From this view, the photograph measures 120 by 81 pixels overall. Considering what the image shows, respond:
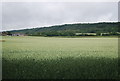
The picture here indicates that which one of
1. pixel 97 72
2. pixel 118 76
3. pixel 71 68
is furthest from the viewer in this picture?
pixel 71 68

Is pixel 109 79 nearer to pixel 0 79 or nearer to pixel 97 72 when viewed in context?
pixel 97 72

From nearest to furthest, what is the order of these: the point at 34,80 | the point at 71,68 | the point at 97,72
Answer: the point at 34,80 < the point at 97,72 < the point at 71,68

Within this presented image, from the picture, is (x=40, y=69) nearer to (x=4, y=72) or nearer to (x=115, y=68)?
(x=4, y=72)

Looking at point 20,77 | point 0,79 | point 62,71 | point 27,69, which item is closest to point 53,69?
point 62,71

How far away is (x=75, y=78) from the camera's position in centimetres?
971

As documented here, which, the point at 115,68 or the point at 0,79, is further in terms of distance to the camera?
the point at 115,68

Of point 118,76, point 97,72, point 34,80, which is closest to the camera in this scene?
point 34,80

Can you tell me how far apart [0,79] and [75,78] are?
12.8 ft

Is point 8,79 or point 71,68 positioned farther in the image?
point 71,68

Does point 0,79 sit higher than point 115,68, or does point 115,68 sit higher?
point 0,79

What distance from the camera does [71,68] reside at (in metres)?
11.9

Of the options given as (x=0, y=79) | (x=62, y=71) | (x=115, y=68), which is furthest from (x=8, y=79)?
(x=115, y=68)

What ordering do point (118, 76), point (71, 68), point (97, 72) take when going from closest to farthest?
point (118, 76) → point (97, 72) → point (71, 68)

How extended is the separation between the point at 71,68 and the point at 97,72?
178 centimetres
